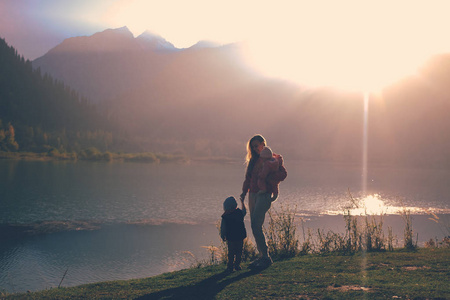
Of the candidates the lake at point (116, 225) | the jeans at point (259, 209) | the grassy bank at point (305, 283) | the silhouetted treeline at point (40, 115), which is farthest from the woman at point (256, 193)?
the silhouetted treeline at point (40, 115)

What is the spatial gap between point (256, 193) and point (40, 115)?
5677 inches

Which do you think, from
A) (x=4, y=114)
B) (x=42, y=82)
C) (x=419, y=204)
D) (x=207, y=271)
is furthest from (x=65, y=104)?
(x=207, y=271)

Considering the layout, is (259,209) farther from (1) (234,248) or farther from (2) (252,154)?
(2) (252,154)

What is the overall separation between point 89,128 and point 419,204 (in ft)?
455

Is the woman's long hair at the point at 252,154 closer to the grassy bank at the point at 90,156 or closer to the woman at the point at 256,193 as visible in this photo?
the woman at the point at 256,193

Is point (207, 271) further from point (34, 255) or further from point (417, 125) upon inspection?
point (417, 125)

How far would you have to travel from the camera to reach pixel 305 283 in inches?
274

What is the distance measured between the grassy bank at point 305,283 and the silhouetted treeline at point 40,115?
338ft

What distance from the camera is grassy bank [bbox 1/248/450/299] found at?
6.32 meters

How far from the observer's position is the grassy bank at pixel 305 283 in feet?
20.7

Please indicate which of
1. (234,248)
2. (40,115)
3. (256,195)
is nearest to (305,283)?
(234,248)

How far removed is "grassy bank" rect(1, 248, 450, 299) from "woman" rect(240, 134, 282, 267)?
2.68ft

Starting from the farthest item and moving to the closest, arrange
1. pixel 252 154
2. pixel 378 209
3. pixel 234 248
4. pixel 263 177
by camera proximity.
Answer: pixel 378 209, pixel 252 154, pixel 234 248, pixel 263 177

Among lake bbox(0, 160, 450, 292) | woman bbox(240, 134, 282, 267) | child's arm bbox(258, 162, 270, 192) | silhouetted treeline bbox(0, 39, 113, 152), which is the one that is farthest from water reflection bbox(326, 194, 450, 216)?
silhouetted treeline bbox(0, 39, 113, 152)
